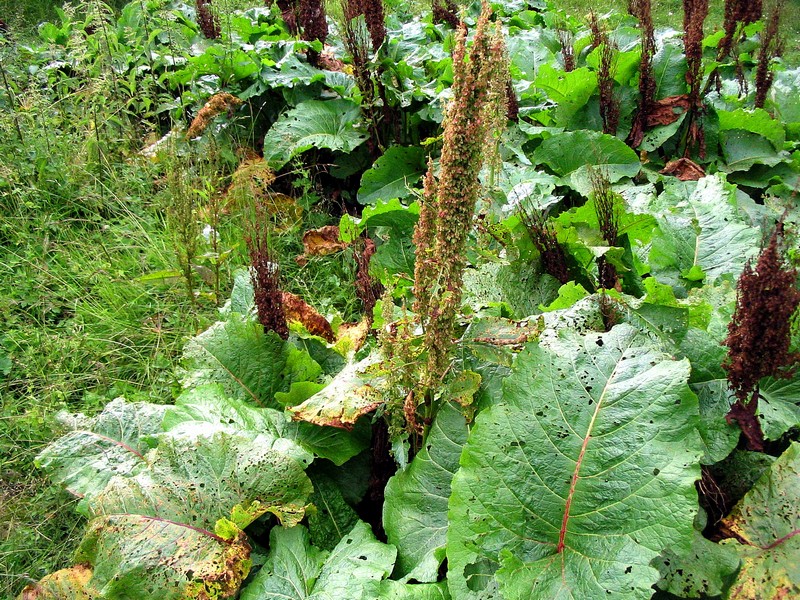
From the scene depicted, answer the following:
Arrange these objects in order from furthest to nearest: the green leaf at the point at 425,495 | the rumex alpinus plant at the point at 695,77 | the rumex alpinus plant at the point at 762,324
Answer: the rumex alpinus plant at the point at 695,77
the green leaf at the point at 425,495
the rumex alpinus plant at the point at 762,324

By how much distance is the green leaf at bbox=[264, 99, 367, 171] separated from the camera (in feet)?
12.9

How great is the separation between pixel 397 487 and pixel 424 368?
1.16 feet

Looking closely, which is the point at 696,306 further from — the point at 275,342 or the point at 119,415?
the point at 119,415

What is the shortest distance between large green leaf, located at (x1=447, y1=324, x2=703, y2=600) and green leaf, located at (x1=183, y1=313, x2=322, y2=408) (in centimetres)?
85

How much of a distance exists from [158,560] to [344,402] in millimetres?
612

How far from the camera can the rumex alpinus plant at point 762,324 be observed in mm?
1409

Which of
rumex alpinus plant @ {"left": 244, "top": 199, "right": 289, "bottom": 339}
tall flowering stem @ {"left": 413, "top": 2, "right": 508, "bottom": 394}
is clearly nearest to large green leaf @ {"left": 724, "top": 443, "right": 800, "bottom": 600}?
tall flowering stem @ {"left": 413, "top": 2, "right": 508, "bottom": 394}

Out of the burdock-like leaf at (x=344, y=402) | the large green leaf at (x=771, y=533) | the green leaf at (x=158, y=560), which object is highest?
the burdock-like leaf at (x=344, y=402)

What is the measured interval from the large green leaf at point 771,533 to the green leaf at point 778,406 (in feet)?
0.44

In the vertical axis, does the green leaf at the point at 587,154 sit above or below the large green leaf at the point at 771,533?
above

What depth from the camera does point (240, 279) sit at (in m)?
2.64

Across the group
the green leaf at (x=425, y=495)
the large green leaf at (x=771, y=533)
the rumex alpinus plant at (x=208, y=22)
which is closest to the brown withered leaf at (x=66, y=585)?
the green leaf at (x=425, y=495)

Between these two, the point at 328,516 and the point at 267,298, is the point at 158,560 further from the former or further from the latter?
the point at 267,298

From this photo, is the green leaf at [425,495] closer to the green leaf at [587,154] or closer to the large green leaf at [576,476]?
the large green leaf at [576,476]
